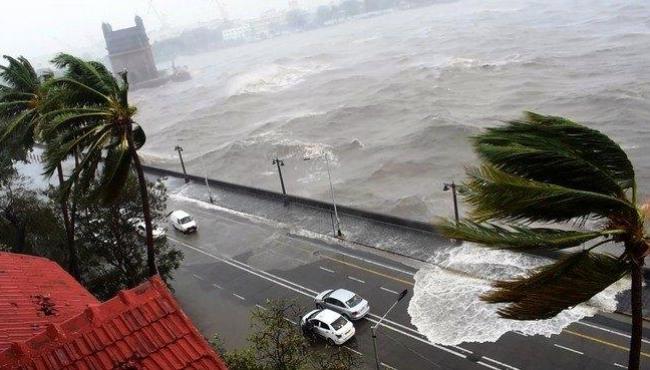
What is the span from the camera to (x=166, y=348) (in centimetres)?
826

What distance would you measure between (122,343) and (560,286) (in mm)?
6882

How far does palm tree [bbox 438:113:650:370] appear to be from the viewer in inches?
332

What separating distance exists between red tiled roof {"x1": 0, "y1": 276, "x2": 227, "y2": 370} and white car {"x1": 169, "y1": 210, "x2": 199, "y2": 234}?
1324 inches

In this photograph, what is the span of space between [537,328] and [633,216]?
1794 centimetres

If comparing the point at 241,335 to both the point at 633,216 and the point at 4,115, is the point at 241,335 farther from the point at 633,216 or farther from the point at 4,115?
the point at 633,216

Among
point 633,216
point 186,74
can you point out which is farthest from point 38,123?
point 186,74

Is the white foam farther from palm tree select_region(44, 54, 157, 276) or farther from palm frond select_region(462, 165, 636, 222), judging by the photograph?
palm frond select_region(462, 165, 636, 222)

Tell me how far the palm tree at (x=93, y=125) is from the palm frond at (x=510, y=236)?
11.9 m

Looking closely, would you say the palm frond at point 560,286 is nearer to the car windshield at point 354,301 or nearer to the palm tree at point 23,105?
the car windshield at point 354,301

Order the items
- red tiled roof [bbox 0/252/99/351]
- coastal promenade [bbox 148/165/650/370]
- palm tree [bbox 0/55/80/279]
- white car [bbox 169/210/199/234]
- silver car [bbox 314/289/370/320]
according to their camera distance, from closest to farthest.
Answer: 1. red tiled roof [bbox 0/252/99/351]
2. palm tree [bbox 0/55/80/279]
3. coastal promenade [bbox 148/165/650/370]
4. silver car [bbox 314/289/370/320]
5. white car [bbox 169/210/199/234]

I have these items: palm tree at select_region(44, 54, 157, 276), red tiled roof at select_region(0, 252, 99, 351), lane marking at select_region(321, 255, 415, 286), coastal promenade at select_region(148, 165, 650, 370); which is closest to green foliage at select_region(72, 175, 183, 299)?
coastal promenade at select_region(148, 165, 650, 370)

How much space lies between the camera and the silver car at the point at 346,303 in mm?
26484

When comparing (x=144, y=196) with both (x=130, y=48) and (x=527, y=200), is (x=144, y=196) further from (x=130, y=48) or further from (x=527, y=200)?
(x=130, y=48)

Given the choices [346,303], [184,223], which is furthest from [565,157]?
[184,223]
